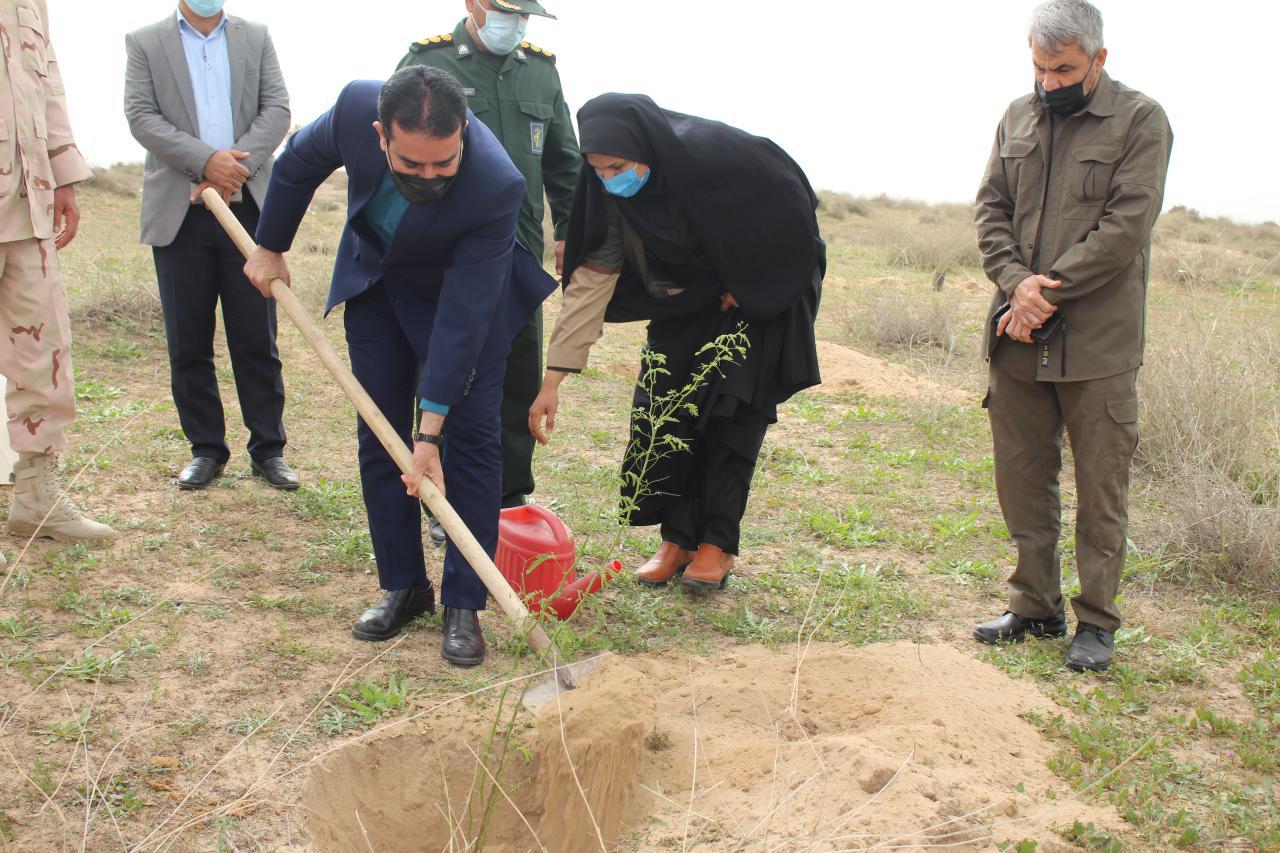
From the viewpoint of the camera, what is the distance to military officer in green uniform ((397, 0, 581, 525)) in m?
4.27

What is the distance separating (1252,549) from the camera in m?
4.12

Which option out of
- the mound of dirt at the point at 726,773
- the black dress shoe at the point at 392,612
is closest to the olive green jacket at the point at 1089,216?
the mound of dirt at the point at 726,773

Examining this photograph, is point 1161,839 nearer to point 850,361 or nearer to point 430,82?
point 430,82

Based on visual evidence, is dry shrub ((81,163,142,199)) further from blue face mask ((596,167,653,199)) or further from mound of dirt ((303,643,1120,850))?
mound of dirt ((303,643,1120,850))

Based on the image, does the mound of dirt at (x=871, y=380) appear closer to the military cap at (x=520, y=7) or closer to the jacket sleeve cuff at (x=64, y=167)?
the military cap at (x=520, y=7)

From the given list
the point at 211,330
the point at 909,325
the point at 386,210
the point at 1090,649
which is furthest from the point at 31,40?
the point at 909,325

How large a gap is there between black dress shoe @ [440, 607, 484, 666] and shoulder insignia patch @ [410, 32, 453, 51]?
2.35 metres

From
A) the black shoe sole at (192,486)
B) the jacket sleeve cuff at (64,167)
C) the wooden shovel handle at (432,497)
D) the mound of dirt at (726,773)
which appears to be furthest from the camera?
the black shoe sole at (192,486)

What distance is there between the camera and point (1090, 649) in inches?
138

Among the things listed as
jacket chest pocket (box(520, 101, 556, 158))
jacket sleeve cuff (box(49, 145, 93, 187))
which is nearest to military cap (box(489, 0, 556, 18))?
jacket chest pocket (box(520, 101, 556, 158))

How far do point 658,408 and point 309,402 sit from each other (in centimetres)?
327

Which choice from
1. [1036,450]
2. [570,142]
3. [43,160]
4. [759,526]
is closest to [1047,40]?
[1036,450]

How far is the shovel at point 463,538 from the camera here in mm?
2947

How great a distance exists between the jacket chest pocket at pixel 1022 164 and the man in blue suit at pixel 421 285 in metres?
1.58
